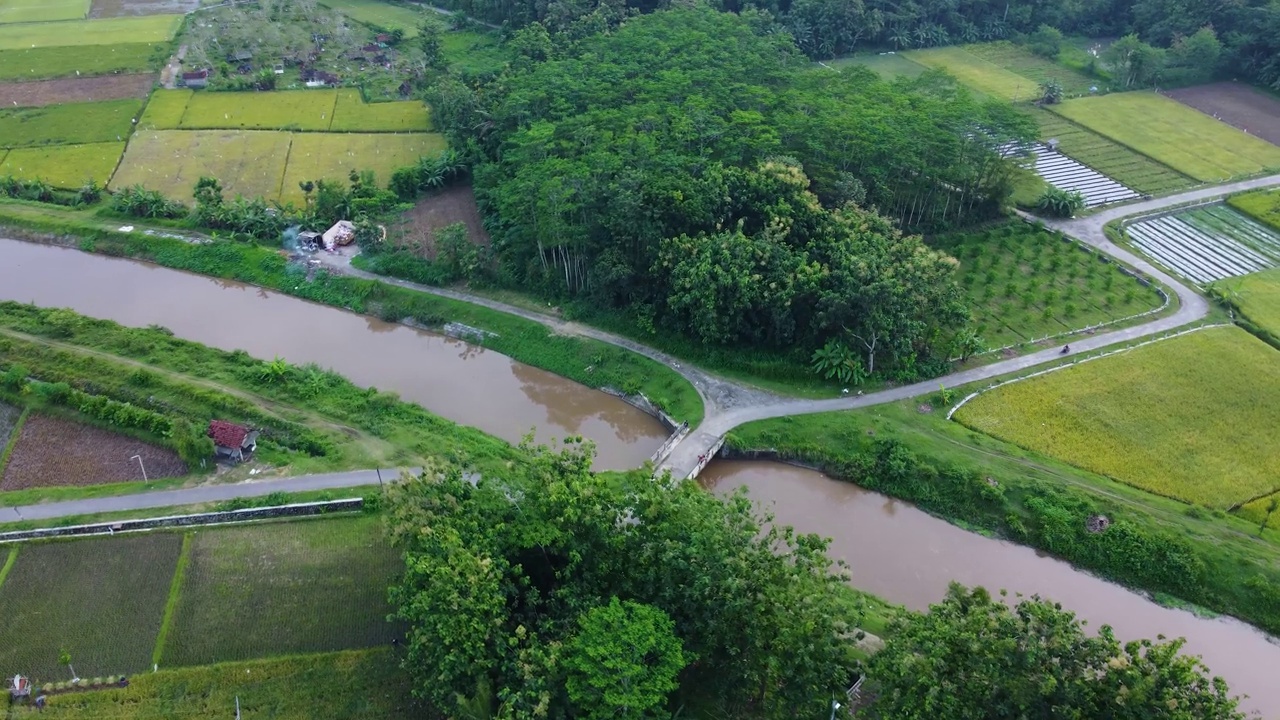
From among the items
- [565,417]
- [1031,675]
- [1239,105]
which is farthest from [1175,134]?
[1031,675]

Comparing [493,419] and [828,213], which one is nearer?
[493,419]

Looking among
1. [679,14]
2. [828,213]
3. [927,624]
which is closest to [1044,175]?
[828,213]

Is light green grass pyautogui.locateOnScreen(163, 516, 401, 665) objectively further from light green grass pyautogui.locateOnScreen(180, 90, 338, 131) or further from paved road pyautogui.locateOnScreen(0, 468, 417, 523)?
light green grass pyautogui.locateOnScreen(180, 90, 338, 131)

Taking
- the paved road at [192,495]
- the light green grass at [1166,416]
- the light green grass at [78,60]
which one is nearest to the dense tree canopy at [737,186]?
the light green grass at [1166,416]

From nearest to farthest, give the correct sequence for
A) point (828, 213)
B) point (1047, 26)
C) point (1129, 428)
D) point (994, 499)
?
1. point (994, 499)
2. point (1129, 428)
3. point (828, 213)
4. point (1047, 26)

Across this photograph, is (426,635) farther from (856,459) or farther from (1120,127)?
(1120,127)

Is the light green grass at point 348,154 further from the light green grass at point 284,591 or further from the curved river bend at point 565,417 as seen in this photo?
the light green grass at point 284,591

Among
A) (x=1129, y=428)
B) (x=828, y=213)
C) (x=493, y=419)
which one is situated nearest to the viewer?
(x=1129, y=428)
